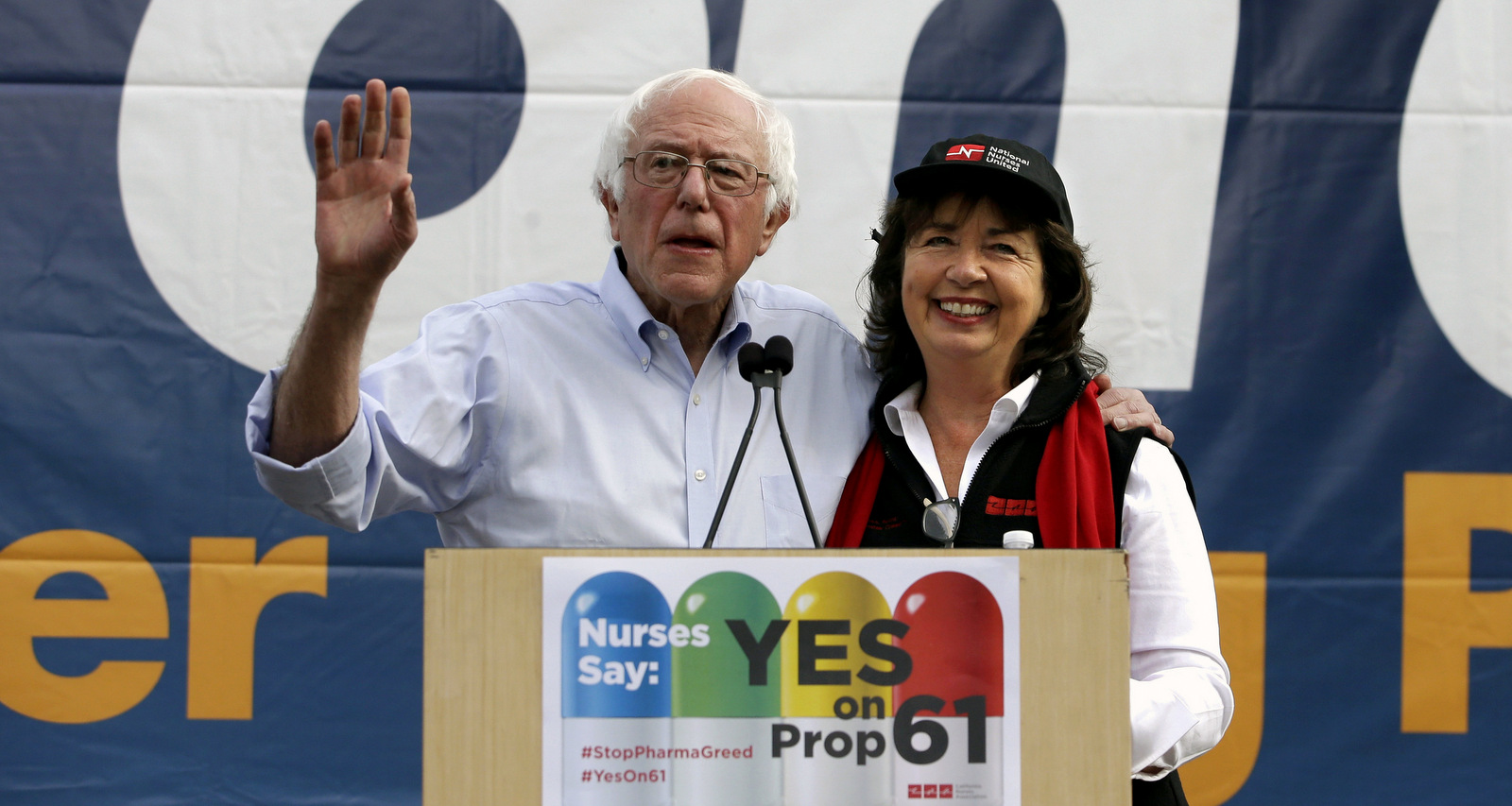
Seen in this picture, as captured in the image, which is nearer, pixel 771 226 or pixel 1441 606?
pixel 771 226

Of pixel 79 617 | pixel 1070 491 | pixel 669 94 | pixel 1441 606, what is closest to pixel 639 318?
pixel 669 94

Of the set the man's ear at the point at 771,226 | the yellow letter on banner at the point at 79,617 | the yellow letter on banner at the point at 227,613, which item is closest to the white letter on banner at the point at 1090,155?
the man's ear at the point at 771,226

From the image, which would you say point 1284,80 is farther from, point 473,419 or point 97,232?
point 97,232

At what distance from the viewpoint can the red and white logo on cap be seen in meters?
1.48

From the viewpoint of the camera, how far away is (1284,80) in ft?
8.91

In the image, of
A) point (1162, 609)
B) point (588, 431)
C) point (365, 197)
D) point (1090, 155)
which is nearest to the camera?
point (365, 197)

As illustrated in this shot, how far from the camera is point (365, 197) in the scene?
1195 millimetres

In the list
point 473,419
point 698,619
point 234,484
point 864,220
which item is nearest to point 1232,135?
point 864,220

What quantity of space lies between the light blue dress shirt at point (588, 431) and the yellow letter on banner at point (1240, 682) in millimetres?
1443

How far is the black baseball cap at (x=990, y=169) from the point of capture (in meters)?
1.48

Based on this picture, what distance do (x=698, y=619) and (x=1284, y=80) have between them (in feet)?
8.13

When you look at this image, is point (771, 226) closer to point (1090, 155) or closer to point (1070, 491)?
point (1070, 491)

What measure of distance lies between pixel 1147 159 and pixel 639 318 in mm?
1609

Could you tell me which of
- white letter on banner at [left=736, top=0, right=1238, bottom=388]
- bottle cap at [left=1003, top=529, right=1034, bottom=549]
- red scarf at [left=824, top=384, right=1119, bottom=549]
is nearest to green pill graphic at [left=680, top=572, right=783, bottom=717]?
bottle cap at [left=1003, top=529, right=1034, bottom=549]
